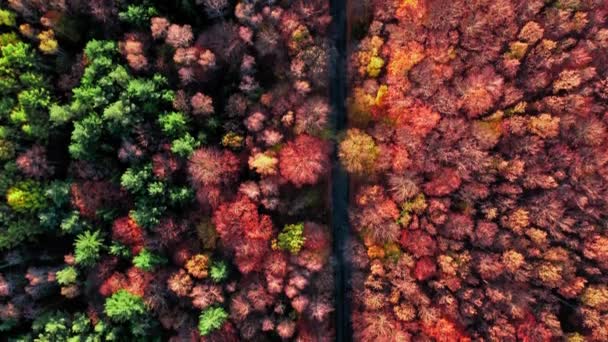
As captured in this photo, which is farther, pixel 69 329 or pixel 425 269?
pixel 425 269

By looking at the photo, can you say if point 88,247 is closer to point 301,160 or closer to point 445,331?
point 301,160

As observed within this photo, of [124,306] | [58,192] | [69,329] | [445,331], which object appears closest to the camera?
[124,306]

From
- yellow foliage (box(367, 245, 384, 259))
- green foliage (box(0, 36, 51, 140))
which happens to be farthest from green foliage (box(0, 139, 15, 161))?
yellow foliage (box(367, 245, 384, 259))

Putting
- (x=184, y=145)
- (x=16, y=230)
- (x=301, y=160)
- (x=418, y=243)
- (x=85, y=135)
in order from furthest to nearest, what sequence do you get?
(x=418, y=243), (x=16, y=230), (x=301, y=160), (x=85, y=135), (x=184, y=145)

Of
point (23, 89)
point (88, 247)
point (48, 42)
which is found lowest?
point (88, 247)

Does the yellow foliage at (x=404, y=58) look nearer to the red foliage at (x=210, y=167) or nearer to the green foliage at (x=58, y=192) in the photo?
the red foliage at (x=210, y=167)

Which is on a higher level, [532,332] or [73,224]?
[73,224]

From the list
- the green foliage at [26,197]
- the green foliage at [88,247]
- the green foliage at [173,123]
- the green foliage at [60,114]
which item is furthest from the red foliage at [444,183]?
the green foliage at [26,197]

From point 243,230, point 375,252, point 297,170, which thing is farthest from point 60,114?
point 375,252

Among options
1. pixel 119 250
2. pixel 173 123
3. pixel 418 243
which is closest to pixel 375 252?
pixel 418 243
